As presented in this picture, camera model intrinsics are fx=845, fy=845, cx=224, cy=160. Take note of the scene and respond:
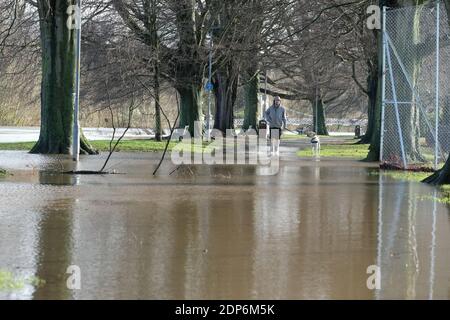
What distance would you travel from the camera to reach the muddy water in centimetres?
634

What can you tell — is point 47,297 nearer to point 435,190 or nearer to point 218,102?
point 435,190

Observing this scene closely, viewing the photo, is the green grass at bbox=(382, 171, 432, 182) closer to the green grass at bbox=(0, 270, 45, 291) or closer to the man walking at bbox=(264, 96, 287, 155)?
the man walking at bbox=(264, 96, 287, 155)

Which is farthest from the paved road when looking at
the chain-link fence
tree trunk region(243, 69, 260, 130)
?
the chain-link fence

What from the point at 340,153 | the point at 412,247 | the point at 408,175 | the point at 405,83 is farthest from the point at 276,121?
the point at 412,247

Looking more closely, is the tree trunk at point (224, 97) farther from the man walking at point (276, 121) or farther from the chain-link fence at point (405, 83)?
the chain-link fence at point (405, 83)

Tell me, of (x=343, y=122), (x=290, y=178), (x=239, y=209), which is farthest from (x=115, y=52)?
(x=343, y=122)

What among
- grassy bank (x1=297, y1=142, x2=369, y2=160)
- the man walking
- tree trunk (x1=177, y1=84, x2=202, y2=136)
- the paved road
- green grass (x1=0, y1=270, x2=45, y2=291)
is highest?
tree trunk (x1=177, y1=84, x2=202, y2=136)

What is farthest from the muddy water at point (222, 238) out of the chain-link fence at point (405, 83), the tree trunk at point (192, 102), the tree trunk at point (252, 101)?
the tree trunk at point (252, 101)

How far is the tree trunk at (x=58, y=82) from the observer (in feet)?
77.8

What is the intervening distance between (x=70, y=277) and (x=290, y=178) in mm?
10311

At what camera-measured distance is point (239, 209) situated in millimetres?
11023

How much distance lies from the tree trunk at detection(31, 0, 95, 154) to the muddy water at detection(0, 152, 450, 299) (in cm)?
863

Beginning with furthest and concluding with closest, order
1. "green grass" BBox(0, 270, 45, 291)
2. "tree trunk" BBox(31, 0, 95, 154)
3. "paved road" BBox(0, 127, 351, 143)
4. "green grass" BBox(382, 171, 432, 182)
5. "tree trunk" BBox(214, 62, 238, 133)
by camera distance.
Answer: "tree trunk" BBox(214, 62, 238, 133) → "paved road" BBox(0, 127, 351, 143) → "tree trunk" BBox(31, 0, 95, 154) → "green grass" BBox(382, 171, 432, 182) → "green grass" BBox(0, 270, 45, 291)

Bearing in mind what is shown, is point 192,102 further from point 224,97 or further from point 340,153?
point 224,97
